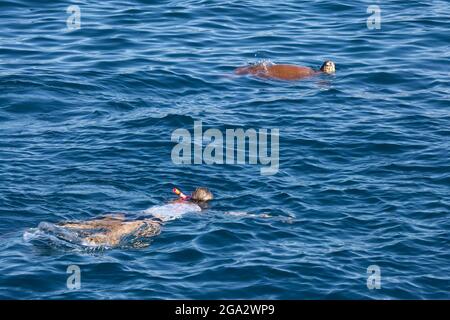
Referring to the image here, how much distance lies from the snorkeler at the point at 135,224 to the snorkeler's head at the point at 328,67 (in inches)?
300

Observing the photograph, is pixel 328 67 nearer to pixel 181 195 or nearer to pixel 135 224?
pixel 181 195

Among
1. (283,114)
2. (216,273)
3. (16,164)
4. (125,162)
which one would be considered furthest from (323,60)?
(216,273)

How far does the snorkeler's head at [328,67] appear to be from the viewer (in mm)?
23422

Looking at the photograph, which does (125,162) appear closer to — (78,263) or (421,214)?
(78,263)

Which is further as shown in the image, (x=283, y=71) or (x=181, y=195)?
(x=283, y=71)

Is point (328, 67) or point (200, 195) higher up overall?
point (328, 67)

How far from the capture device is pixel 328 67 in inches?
923

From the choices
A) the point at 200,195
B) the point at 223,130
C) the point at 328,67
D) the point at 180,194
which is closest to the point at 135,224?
the point at 180,194

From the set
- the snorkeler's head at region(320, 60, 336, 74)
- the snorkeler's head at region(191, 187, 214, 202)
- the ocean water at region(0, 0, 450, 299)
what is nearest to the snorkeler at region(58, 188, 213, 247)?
the snorkeler's head at region(191, 187, 214, 202)

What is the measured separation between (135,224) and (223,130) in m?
5.11

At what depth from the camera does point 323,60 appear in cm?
2491

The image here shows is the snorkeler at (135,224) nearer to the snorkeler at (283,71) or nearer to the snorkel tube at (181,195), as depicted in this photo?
the snorkel tube at (181,195)

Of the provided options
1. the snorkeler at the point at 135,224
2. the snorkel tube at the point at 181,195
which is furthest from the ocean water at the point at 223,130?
the snorkel tube at the point at 181,195

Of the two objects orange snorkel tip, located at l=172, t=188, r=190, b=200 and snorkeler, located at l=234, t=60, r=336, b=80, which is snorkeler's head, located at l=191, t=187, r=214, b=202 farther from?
snorkeler, located at l=234, t=60, r=336, b=80
